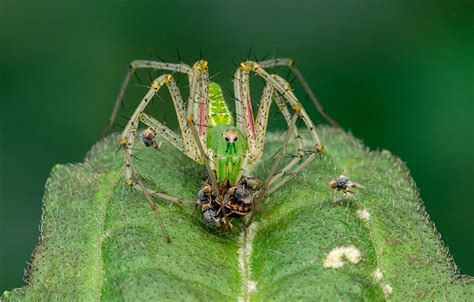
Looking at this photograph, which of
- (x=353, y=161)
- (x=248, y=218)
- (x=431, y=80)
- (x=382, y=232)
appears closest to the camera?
(x=382, y=232)

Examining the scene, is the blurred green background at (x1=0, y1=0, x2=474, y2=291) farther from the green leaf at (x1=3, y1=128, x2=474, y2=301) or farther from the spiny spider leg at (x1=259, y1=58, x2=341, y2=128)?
the green leaf at (x1=3, y1=128, x2=474, y2=301)

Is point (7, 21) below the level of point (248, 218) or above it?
above

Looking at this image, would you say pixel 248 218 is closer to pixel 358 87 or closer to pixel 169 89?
pixel 169 89

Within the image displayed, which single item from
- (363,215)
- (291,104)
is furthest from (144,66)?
(363,215)

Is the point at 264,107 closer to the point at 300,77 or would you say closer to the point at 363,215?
the point at 300,77

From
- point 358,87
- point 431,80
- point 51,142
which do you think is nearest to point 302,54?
point 358,87

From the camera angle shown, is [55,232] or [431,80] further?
[431,80]

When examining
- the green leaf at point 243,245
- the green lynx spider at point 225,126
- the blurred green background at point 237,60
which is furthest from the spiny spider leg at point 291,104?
the blurred green background at point 237,60

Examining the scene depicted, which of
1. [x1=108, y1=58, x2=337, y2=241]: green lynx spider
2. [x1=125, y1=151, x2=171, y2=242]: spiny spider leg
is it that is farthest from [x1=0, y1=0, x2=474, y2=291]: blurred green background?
[x1=125, y1=151, x2=171, y2=242]: spiny spider leg
